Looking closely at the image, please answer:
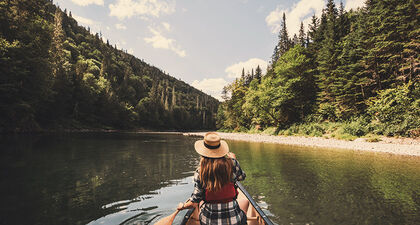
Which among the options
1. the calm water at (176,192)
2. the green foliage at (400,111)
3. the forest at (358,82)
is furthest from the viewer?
the forest at (358,82)

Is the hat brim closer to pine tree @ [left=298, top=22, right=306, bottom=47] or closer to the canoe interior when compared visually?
the canoe interior

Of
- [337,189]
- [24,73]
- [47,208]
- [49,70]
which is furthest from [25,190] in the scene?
[49,70]

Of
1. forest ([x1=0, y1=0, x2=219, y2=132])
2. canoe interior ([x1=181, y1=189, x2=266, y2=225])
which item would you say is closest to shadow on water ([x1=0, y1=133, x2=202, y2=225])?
canoe interior ([x1=181, y1=189, x2=266, y2=225])

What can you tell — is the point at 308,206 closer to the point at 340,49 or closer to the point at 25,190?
the point at 25,190

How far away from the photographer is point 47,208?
5367 millimetres

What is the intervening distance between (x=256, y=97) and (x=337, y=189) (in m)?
36.4

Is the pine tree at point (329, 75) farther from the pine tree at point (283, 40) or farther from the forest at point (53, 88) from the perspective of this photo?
the forest at point (53, 88)

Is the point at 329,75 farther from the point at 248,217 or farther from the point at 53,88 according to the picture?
the point at 53,88

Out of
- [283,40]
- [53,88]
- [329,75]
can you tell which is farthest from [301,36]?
[53,88]

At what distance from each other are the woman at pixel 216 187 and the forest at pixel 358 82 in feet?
69.9

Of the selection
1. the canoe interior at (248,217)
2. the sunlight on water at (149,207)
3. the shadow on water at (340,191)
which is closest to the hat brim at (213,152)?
the canoe interior at (248,217)

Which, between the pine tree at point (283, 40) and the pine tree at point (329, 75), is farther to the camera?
the pine tree at point (283, 40)

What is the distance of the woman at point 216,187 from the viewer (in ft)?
8.80

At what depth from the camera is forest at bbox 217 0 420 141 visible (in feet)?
63.2
